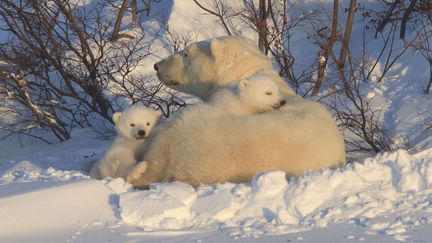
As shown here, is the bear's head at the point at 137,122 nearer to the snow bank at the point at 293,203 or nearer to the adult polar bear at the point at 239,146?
the adult polar bear at the point at 239,146

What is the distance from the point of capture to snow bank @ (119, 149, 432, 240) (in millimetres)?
3416

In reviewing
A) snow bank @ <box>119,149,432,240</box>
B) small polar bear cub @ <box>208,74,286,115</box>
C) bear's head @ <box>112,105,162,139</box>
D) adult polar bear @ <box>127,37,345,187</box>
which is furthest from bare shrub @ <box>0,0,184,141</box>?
snow bank @ <box>119,149,432,240</box>

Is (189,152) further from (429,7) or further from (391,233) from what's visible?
(429,7)

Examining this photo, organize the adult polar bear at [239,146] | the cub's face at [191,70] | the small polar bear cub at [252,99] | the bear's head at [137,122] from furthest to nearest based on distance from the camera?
the cub's face at [191,70]
the bear's head at [137,122]
the small polar bear cub at [252,99]
the adult polar bear at [239,146]

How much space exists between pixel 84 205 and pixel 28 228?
34 cm

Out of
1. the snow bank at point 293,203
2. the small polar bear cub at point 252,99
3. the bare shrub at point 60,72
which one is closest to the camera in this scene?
the snow bank at point 293,203

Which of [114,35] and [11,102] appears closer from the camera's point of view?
[11,102]

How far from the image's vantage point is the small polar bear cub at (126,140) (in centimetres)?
457

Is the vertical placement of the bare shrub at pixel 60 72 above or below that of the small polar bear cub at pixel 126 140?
above

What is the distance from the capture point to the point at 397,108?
24.9 feet

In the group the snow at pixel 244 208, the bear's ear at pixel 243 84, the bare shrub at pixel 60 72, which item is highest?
the bare shrub at pixel 60 72

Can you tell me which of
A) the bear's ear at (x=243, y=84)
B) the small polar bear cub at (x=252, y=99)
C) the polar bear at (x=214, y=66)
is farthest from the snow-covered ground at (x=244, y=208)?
the polar bear at (x=214, y=66)

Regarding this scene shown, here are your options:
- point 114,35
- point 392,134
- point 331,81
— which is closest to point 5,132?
point 114,35

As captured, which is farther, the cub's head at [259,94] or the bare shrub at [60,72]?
the bare shrub at [60,72]
